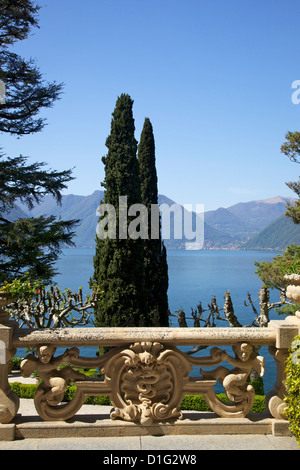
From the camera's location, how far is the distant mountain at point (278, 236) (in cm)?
11988

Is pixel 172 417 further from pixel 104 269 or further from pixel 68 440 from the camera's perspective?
pixel 104 269

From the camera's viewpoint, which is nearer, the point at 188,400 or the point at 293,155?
the point at 188,400

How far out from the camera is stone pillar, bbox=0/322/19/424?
3682 millimetres

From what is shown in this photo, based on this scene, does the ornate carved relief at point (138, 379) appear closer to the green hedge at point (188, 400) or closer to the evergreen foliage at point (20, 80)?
the green hedge at point (188, 400)

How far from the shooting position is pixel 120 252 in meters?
16.0

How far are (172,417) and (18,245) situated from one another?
13745mm

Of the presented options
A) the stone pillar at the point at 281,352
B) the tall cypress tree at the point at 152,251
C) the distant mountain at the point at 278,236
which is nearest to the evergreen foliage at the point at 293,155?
the tall cypress tree at the point at 152,251

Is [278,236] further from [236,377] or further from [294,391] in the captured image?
[294,391]

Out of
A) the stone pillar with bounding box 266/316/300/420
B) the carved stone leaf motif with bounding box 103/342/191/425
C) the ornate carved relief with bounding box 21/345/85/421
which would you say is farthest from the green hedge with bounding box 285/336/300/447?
the ornate carved relief with bounding box 21/345/85/421

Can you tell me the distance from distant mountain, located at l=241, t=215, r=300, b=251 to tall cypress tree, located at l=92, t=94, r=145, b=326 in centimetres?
9841

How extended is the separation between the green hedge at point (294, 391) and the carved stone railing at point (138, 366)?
0.22m

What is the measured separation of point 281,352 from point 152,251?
52.0 ft

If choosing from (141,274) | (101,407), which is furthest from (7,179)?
(101,407)

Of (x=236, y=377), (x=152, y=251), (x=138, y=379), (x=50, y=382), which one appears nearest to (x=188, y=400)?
(x=236, y=377)
